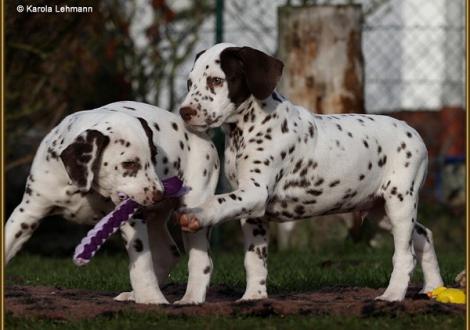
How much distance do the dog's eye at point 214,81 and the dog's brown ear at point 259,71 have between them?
6.5 inches

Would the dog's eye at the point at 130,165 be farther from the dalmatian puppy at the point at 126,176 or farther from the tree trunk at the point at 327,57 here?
the tree trunk at the point at 327,57

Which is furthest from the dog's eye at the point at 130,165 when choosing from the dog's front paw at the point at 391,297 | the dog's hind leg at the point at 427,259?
the dog's hind leg at the point at 427,259

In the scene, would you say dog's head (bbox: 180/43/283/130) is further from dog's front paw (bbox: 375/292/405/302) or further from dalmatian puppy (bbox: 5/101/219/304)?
dog's front paw (bbox: 375/292/405/302)

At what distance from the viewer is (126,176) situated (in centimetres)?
667

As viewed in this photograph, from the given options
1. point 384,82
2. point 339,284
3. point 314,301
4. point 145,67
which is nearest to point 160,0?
point 145,67

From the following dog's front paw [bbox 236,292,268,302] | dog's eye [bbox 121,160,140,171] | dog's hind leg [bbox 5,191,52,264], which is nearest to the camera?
dog's eye [bbox 121,160,140,171]

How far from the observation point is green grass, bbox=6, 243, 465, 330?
6.36 meters

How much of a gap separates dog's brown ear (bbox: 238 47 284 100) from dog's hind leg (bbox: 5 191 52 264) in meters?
1.44

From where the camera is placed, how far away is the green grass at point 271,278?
636 cm

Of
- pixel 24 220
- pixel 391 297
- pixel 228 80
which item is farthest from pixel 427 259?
pixel 24 220

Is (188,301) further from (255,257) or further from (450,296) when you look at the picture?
(450,296)

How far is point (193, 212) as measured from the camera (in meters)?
6.62

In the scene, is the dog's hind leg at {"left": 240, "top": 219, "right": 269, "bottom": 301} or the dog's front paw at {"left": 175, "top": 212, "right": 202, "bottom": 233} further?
the dog's hind leg at {"left": 240, "top": 219, "right": 269, "bottom": 301}

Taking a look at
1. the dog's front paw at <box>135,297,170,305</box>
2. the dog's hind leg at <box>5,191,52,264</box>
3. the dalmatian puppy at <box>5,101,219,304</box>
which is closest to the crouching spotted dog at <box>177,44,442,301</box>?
the dalmatian puppy at <box>5,101,219,304</box>
